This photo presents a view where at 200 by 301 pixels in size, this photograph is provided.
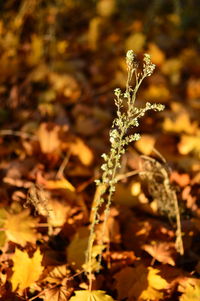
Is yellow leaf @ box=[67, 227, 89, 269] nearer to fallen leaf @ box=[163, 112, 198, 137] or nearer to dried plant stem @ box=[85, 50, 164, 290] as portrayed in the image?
dried plant stem @ box=[85, 50, 164, 290]

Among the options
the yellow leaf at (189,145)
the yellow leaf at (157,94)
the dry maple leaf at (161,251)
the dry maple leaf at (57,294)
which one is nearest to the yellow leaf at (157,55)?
the yellow leaf at (157,94)

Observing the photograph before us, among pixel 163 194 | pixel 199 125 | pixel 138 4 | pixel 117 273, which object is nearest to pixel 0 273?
pixel 117 273

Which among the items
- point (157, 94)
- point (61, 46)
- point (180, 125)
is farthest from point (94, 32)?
point (180, 125)

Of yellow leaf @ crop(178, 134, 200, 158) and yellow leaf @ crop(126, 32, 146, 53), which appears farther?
yellow leaf @ crop(126, 32, 146, 53)

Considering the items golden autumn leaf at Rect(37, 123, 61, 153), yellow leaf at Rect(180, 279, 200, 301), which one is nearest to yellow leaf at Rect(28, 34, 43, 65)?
golden autumn leaf at Rect(37, 123, 61, 153)

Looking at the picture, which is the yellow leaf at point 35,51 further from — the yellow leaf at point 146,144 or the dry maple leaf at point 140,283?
the dry maple leaf at point 140,283

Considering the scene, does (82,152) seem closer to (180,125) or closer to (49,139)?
(49,139)
